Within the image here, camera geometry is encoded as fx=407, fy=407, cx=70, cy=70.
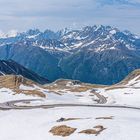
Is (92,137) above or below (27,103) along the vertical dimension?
above

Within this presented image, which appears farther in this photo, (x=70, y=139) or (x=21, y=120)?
(x=21, y=120)

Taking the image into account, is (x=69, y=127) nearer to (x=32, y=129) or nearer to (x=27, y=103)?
(x=32, y=129)

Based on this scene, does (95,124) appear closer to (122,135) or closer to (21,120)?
(122,135)

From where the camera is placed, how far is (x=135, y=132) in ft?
269

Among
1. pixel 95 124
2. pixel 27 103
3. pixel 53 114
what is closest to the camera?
pixel 95 124

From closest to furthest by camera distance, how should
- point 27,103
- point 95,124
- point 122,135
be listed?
1. point 122,135
2. point 95,124
3. point 27,103

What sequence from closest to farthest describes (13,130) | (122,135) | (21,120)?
(122,135) → (13,130) → (21,120)

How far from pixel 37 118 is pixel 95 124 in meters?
29.4

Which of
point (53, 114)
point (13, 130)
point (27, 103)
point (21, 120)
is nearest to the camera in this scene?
point (13, 130)

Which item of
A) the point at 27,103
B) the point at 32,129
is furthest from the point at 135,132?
the point at 27,103

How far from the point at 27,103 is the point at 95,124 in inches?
3717

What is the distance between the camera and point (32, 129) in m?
98.9

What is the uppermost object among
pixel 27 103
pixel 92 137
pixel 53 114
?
pixel 92 137

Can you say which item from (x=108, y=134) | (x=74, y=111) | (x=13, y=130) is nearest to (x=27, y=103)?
(x=74, y=111)
